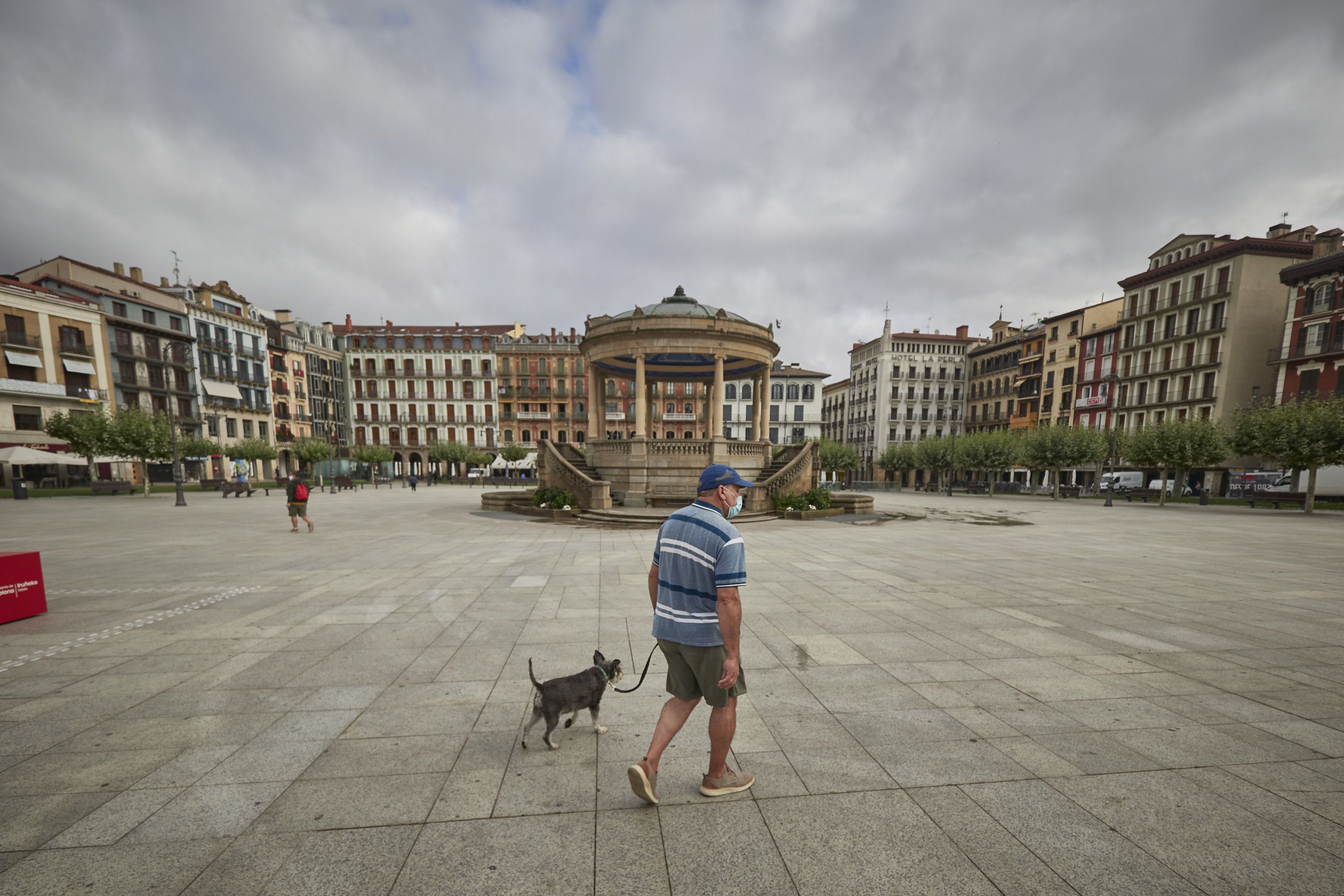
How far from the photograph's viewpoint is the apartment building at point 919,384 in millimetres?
59719

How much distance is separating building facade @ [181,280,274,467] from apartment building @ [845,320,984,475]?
6647 centimetres

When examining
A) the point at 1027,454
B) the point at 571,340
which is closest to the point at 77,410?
the point at 571,340

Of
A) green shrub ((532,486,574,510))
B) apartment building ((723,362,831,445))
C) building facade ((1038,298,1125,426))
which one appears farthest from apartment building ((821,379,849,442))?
green shrub ((532,486,574,510))

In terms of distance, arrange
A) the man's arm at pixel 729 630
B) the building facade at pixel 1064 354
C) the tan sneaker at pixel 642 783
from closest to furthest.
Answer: the man's arm at pixel 729 630, the tan sneaker at pixel 642 783, the building facade at pixel 1064 354

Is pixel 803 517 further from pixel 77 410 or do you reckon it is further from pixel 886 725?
pixel 77 410

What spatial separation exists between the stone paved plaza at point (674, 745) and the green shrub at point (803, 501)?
29.8 ft

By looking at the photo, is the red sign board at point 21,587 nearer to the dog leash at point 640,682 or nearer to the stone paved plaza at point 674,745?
the stone paved plaza at point 674,745

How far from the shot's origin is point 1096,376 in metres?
44.2

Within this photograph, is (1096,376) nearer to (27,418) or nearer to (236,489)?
(236,489)

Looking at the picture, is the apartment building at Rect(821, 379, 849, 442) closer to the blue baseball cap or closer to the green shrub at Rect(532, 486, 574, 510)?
the green shrub at Rect(532, 486, 574, 510)

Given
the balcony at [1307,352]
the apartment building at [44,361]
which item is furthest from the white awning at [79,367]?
the balcony at [1307,352]

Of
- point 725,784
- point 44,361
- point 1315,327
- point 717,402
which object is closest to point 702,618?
point 725,784

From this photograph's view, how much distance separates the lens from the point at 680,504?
18172mm

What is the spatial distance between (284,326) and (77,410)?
77.3 ft
